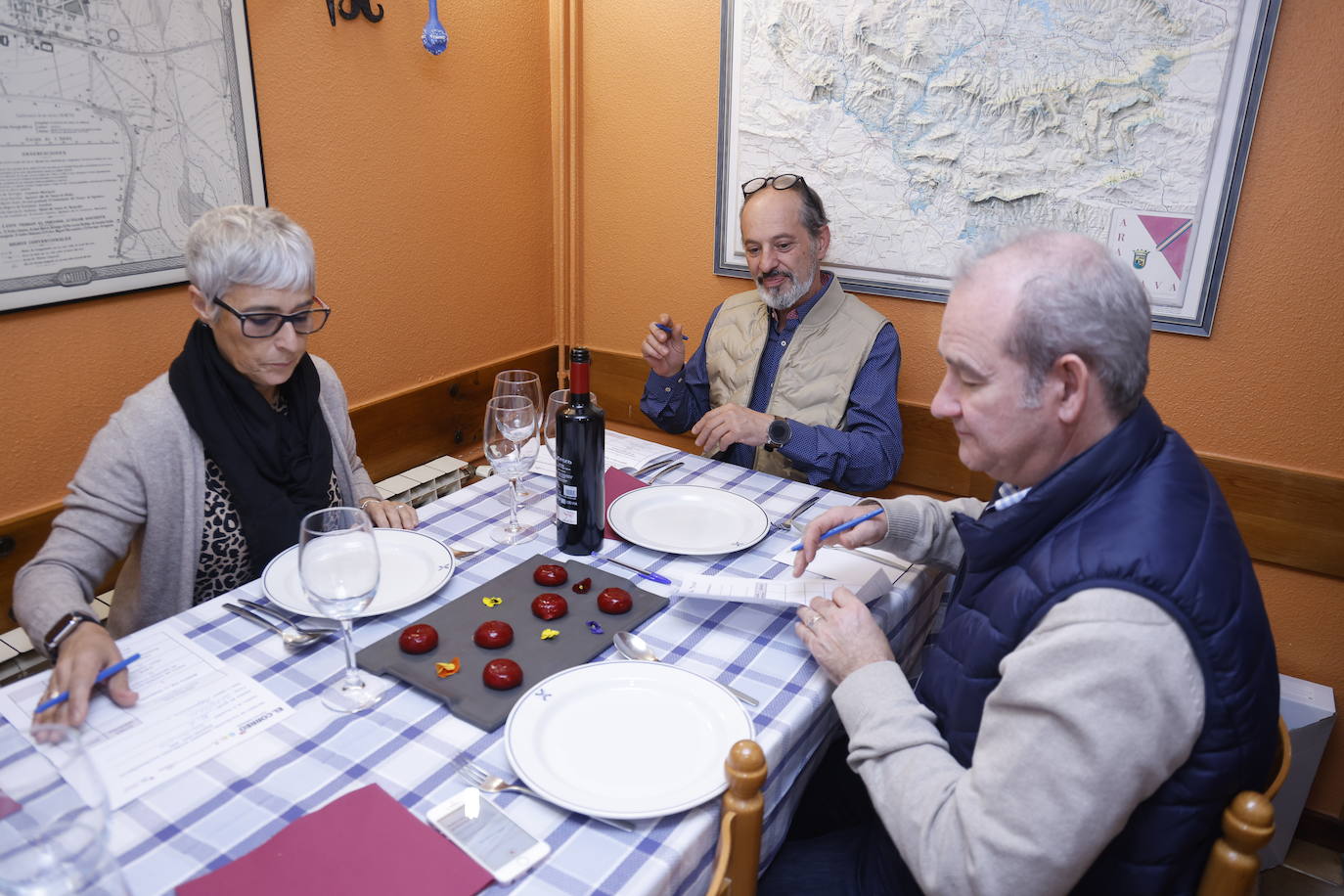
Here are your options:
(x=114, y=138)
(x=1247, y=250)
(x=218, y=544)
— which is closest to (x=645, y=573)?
(x=218, y=544)

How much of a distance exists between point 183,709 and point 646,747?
57 centimetres

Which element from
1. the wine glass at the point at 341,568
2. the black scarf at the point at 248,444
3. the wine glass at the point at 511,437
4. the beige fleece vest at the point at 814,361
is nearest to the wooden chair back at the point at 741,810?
the wine glass at the point at 341,568

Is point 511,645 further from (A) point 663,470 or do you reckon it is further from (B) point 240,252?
(B) point 240,252

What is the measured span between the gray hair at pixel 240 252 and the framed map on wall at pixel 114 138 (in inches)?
19.8

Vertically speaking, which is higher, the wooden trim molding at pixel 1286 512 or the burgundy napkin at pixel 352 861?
the burgundy napkin at pixel 352 861

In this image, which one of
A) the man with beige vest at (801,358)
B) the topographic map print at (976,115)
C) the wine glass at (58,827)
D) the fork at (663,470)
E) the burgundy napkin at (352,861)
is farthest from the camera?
the man with beige vest at (801,358)

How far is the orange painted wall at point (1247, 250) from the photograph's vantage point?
1.92 meters

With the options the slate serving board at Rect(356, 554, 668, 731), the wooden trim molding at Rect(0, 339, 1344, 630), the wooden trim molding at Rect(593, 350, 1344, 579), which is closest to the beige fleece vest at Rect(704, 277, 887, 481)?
the wooden trim molding at Rect(593, 350, 1344, 579)

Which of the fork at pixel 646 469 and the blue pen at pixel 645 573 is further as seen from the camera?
the fork at pixel 646 469

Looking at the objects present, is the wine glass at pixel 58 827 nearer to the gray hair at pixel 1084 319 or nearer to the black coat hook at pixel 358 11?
the gray hair at pixel 1084 319

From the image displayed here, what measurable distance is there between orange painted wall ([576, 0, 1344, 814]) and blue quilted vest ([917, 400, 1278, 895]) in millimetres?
1358

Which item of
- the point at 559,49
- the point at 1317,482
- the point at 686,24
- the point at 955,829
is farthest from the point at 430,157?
the point at 1317,482

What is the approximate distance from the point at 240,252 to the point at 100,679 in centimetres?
74

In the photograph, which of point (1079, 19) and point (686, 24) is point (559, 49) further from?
point (1079, 19)
